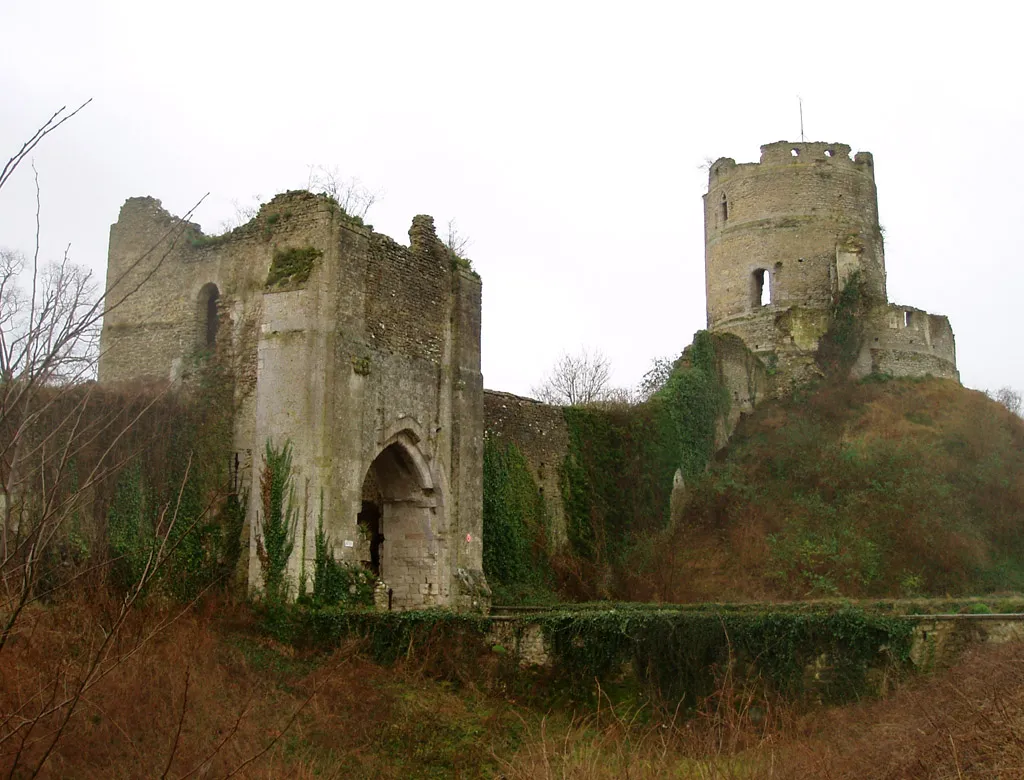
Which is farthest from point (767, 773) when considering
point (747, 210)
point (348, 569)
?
point (747, 210)

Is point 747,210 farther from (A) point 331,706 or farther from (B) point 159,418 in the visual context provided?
(A) point 331,706

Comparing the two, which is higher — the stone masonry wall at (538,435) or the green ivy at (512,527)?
the stone masonry wall at (538,435)

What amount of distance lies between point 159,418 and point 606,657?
7686 mm

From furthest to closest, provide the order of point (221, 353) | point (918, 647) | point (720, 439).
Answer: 1. point (720, 439)
2. point (221, 353)
3. point (918, 647)

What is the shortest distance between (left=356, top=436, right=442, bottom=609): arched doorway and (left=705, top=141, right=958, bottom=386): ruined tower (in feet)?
52.3

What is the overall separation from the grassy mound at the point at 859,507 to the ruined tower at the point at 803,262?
8.70 ft

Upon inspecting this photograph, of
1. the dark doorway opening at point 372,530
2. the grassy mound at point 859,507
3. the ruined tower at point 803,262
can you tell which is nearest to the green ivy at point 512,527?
the grassy mound at point 859,507

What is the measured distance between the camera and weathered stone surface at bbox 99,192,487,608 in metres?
16.4

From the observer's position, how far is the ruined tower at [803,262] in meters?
32.0

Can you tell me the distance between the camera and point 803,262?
33.5 m

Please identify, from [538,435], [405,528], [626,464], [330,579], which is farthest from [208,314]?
[626,464]

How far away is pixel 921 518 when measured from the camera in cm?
2233

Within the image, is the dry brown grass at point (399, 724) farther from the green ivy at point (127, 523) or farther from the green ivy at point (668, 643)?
the green ivy at point (127, 523)

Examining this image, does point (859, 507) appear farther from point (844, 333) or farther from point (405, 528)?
point (405, 528)
